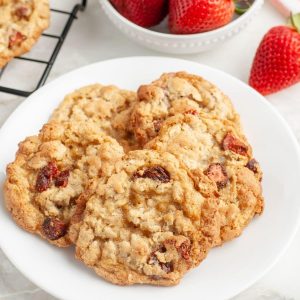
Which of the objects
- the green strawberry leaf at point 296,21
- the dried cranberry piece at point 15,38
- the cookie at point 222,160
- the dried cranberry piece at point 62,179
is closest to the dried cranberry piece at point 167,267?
the cookie at point 222,160

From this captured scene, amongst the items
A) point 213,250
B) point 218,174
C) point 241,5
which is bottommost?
point 213,250

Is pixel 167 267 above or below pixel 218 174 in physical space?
below

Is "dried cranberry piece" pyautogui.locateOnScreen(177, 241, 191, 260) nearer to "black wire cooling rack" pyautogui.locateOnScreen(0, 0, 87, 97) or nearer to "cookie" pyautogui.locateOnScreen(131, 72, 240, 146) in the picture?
"cookie" pyautogui.locateOnScreen(131, 72, 240, 146)

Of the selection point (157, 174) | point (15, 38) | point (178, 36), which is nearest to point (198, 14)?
point (178, 36)

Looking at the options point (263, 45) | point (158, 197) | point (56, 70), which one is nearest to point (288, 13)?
point (263, 45)

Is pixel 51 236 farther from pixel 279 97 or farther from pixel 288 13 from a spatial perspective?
pixel 288 13

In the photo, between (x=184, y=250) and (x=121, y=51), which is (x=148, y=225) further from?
(x=121, y=51)

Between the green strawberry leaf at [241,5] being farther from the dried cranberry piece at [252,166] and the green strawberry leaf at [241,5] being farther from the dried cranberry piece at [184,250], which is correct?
the dried cranberry piece at [184,250]
